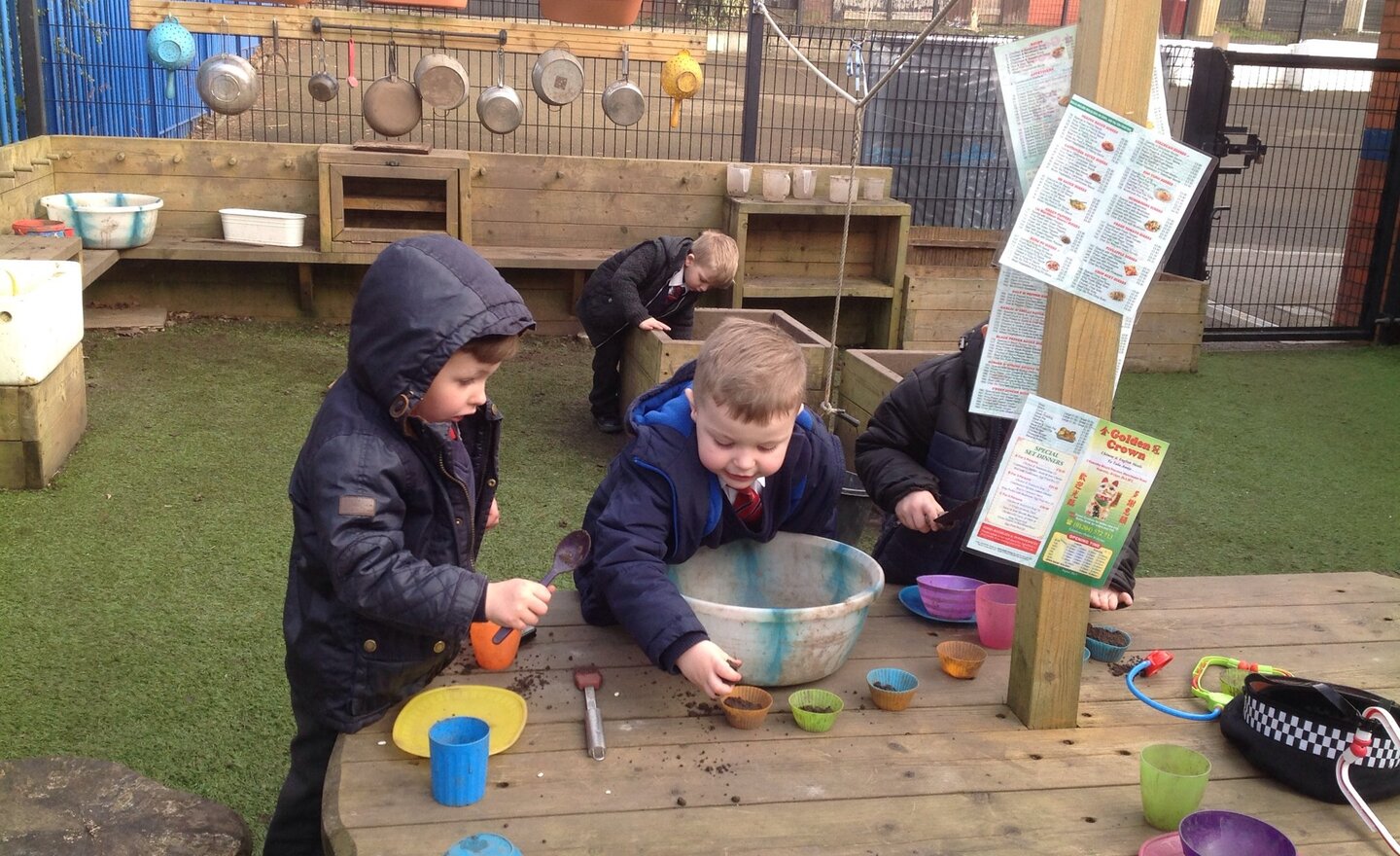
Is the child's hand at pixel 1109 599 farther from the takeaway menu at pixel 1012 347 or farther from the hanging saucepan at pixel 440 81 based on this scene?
the hanging saucepan at pixel 440 81

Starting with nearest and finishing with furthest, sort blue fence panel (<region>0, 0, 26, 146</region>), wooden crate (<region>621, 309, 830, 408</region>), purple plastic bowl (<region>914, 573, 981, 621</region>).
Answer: purple plastic bowl (<region>914, 573, 981, 621</region>), wooden crate (<region>621, 309, 830, 408</region>), blue fence panel (<region>0, 0, 26, 146</region>)

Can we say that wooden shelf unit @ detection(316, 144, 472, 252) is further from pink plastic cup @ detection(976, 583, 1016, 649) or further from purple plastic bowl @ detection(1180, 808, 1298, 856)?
purple plastic bowl @ detection(1180, 808, 1298, 856)

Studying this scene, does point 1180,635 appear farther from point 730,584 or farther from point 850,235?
point 850,235

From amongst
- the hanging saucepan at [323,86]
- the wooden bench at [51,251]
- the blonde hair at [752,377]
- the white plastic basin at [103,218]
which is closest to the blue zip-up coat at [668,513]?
the blonde hair at [752,377]

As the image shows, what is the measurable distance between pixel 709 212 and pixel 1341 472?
11.6 feet

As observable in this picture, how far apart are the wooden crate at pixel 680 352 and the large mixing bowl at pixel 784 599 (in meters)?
2.14

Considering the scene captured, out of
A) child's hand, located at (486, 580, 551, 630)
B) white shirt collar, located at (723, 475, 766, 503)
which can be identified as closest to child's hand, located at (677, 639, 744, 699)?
child's hand, located at (486, 580, 551, 630)

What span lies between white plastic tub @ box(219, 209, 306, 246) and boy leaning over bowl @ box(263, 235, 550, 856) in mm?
4978

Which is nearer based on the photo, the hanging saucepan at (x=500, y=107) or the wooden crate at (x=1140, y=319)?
the wooden crate at (x=1140, y=319)

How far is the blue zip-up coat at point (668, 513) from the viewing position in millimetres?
1792

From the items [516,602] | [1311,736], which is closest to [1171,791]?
[1311,736]

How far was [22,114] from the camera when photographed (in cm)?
646

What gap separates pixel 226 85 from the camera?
21.5 feet

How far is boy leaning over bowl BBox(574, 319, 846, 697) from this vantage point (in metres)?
1.77
